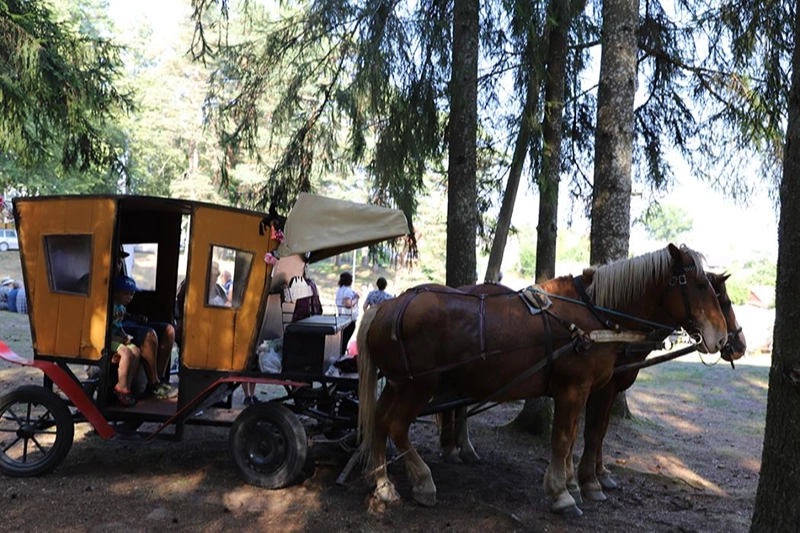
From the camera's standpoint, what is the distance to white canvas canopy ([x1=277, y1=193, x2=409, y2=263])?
523 cm

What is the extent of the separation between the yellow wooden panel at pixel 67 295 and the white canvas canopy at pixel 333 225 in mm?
1484

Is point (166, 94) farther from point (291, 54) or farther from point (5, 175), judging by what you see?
point (291, 54)

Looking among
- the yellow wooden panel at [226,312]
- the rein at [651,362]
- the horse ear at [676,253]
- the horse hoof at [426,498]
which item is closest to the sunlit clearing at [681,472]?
the rein at [651,362]

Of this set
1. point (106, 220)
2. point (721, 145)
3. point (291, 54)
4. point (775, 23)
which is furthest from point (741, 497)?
point (291, 54)

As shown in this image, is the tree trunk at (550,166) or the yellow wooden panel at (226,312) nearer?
the yellow wooden panel at (226,312)

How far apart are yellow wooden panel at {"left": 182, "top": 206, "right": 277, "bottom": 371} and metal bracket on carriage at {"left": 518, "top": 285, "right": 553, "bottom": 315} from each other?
2.06 metres

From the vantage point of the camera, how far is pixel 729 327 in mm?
5082

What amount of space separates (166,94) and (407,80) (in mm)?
28137

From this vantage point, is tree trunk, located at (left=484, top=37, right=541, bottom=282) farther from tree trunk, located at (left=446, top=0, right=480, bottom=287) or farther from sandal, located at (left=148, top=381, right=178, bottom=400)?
sandal, located at (left=148, top=381, right=178, bottom=400)

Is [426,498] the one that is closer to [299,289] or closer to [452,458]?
[452,458]

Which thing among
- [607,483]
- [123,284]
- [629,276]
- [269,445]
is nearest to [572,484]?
[607,483]

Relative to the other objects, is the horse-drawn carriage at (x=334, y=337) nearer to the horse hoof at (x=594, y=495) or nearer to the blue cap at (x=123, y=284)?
the horse hoof at (x=594, y=495)

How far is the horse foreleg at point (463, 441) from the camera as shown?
20.0ft

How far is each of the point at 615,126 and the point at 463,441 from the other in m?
3.71
